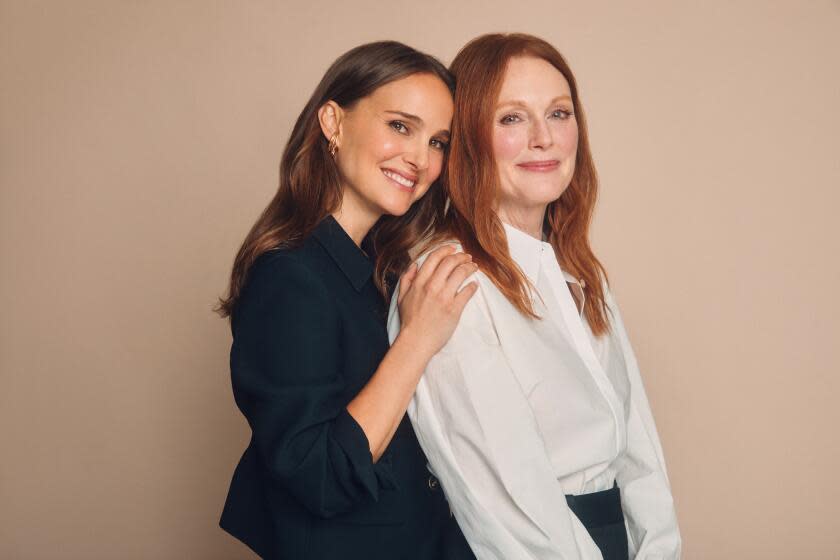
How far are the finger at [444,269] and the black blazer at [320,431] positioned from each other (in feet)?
0.56

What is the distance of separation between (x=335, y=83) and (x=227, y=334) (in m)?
1.75

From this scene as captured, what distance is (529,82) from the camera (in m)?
1.92

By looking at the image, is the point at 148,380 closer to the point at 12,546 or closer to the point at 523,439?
the point at 12,546

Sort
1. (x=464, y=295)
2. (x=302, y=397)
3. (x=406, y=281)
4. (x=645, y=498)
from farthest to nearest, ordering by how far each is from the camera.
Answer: (x=645, y=498)
(x=406, y=281)
(x=464, y=295)
(x=302, y=397)

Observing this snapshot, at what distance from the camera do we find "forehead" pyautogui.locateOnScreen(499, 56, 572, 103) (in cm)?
191

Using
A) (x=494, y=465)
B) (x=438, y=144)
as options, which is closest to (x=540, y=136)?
(x=438, y=144)

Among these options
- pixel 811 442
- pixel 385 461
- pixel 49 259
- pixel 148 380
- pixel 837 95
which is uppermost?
pixel 837 95

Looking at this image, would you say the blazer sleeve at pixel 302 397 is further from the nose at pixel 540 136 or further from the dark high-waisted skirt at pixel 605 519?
the nose at pixel 540 136

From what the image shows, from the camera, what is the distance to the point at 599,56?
3.44 metres

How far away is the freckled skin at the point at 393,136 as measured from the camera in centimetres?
190

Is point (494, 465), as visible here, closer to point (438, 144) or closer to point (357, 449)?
point (357, 449)

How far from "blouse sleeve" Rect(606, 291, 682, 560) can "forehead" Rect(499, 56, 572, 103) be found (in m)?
0.76

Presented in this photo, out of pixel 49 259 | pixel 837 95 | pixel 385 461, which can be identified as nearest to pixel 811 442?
pixel 837 95

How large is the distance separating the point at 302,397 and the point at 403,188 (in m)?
0.58
